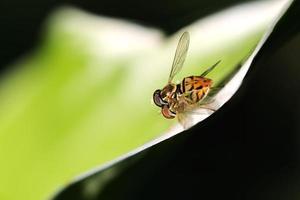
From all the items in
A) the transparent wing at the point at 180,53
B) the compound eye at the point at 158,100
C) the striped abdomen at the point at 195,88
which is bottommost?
the striped abdomen at the point at 195,88

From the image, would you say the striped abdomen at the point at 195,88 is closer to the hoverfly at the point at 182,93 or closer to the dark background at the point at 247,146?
the hoverfly at the point at 182,93

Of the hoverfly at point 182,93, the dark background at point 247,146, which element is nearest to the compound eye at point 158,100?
the hoverfly at point 182,93

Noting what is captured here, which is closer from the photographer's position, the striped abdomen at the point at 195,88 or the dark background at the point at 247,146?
the striped abdomen at the point at 195,88

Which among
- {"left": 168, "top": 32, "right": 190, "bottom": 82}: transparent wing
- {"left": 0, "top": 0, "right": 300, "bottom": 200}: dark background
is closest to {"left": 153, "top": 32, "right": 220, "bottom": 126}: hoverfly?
{"left": 168, "top": 32, "right": 190, "bottom": 82}: transparent wing

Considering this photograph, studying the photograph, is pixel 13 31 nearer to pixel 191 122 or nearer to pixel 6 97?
pixel 6 97

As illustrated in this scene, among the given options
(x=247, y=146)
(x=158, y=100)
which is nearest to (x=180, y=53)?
(x=158, y=100)

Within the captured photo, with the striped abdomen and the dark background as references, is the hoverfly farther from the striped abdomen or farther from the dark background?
the dark background

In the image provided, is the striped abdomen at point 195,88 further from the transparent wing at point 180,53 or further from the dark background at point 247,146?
the dark background at point 247,146

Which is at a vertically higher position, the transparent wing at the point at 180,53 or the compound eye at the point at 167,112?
the transparent wing at the point at 180,53
